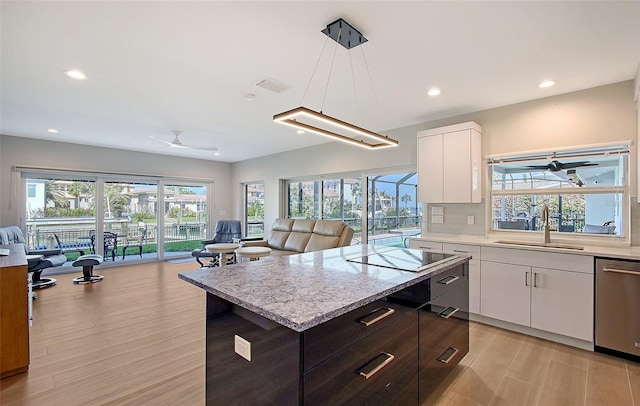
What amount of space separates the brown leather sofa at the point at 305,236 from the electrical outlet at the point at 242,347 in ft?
11.5

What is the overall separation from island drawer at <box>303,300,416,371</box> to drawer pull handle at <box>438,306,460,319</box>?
615 mm

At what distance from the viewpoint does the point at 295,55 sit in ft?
8.16

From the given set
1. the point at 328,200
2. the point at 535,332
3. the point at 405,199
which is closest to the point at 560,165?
the point at 535,332

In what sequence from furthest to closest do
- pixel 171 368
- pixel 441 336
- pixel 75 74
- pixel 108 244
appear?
pixel 108 244
pixel 75 74
pixel 171 368
pixel 441 336

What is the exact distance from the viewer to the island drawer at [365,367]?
121 cm

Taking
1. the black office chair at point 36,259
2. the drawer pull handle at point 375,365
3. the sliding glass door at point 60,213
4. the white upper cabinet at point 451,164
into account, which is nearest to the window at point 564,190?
the white upper cabinet at point 451,164

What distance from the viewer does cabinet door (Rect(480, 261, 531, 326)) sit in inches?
121

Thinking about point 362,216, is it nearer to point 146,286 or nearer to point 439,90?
point 439,90

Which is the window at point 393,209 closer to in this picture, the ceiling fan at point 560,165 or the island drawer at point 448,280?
the ceiling fan at point 560,165

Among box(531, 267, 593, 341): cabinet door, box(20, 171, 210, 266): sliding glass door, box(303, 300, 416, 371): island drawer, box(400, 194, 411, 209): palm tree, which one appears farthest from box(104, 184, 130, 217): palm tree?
box(531, 267, 593, 341): cabinet door

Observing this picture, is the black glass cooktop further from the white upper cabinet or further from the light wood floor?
the white upper cabinet

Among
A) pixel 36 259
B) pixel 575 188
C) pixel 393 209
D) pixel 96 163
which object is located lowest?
pixel 36 259

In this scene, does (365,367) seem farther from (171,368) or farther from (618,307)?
(618,307)

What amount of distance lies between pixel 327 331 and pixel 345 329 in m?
0.12
